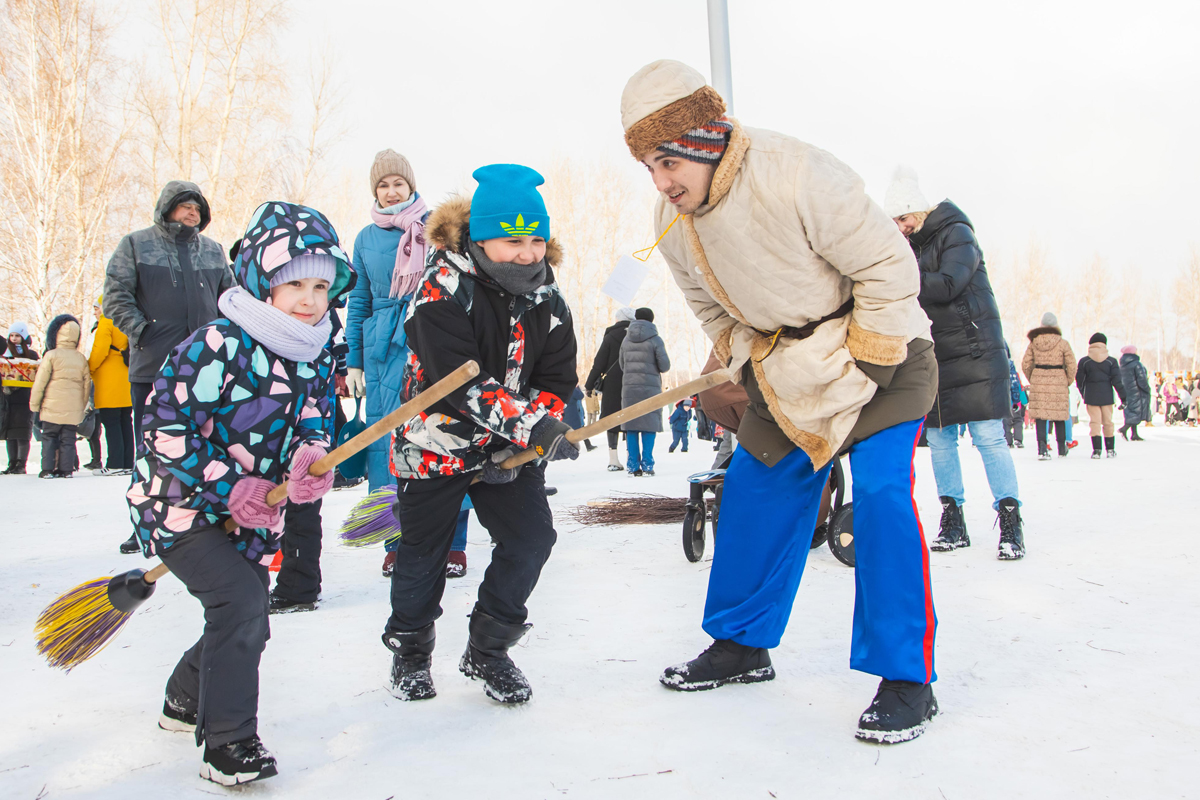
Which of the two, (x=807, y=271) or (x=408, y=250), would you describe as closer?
(x=807, y=271)

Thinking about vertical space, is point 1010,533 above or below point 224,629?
below

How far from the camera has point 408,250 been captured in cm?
362

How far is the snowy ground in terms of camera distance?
5.75 feet

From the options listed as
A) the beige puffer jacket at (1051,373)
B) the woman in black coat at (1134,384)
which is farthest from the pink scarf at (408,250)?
the woman in black coat at (1134,384)

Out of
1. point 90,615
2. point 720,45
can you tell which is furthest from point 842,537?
point 720,45

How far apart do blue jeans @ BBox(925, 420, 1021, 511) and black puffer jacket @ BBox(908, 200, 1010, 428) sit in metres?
0.08

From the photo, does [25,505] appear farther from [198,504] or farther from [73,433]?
[198,504]

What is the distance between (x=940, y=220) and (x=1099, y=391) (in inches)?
324

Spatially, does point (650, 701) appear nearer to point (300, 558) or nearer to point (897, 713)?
point (897, 713)

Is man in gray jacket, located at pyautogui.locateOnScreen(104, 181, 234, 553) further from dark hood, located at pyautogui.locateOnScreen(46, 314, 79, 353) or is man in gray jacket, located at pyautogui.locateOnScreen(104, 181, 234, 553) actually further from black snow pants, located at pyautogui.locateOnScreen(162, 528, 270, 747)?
dark hood, located at pyautogui.locateOnScreen(46, 314, 79, 353)

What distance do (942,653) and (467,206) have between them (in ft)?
6.47

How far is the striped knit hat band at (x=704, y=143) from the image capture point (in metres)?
2.04

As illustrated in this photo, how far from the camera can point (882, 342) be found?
207cm

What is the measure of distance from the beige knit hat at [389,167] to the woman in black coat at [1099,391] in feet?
31.7
